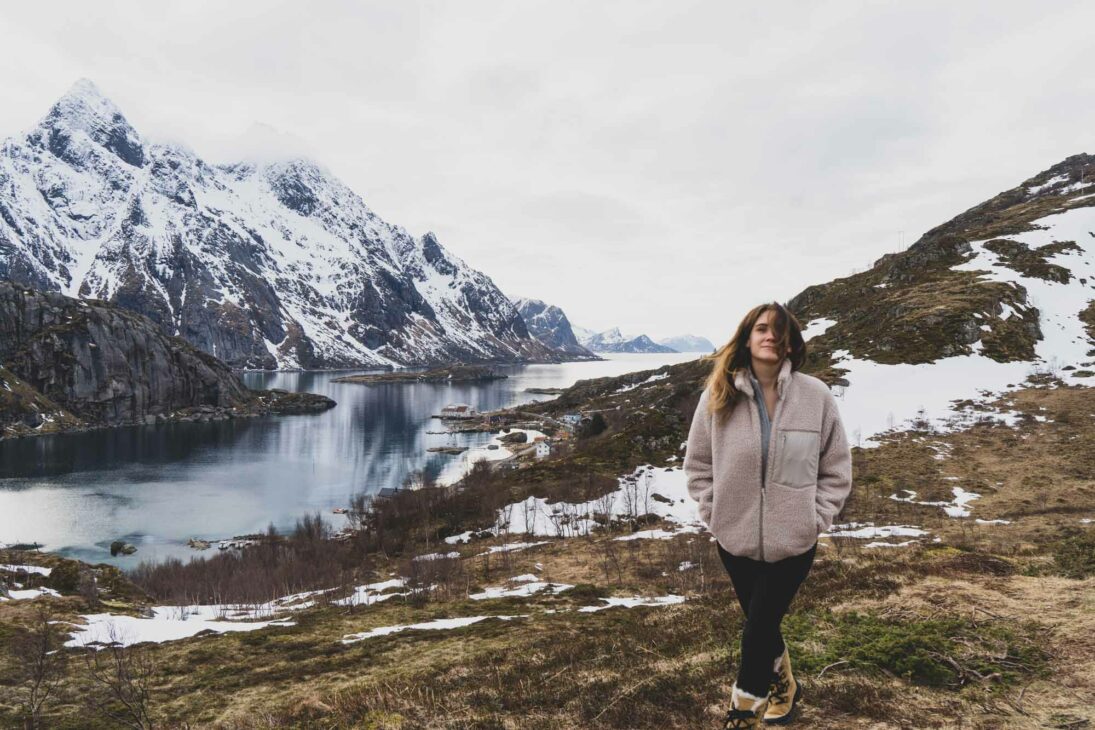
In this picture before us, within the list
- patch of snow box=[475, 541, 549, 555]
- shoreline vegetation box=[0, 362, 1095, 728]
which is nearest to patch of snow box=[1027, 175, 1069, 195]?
shoreline vegetation box=[0, 362, 1095, 728]

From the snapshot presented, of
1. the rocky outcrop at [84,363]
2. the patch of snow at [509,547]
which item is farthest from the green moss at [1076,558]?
the rocky outcrop at [84,363]

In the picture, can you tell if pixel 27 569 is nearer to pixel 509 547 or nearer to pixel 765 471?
pixel 509 547

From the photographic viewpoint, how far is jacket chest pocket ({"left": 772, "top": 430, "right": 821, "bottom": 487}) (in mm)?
4902

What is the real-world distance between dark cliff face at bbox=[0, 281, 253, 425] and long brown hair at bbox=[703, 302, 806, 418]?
223177 mm

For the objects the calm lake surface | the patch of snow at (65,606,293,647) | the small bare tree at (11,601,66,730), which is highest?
the small bare tree at (11,601,66,730)

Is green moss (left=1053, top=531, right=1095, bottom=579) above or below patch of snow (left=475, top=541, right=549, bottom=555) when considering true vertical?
above

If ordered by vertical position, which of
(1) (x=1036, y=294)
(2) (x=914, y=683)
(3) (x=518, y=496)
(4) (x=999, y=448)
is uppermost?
(1) (x=1036, y=294)

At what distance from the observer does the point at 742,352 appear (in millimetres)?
5281

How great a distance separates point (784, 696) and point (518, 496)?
6055 centimetres

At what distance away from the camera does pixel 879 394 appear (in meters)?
61.2

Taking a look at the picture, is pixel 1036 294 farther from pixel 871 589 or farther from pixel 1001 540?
pixel 871 589

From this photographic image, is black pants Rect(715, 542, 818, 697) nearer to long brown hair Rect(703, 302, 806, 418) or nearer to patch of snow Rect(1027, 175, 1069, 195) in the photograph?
long brown hair Rect(703, 302, 806, 418)

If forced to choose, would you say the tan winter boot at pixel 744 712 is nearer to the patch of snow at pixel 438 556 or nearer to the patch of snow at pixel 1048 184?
the patch of snow at pixel 438 556

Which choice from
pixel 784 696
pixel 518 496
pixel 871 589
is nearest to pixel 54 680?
pixel 784 696
